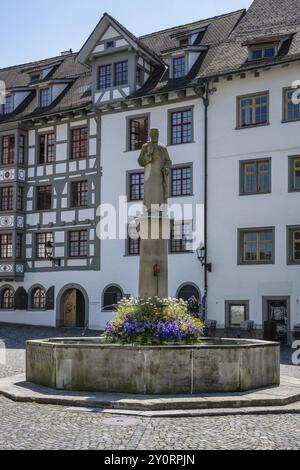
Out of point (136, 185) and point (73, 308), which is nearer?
point (136, 185)

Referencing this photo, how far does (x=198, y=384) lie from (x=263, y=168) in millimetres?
17336

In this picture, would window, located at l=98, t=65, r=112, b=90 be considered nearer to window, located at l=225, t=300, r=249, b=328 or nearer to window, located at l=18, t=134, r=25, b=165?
window, located at l=18, t=134, r=25, b=165

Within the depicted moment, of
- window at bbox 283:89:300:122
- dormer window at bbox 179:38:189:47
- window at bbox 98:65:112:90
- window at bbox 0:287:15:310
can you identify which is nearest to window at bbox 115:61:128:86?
window at bbox 98:65:112:90

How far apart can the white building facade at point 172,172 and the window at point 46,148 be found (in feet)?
0.16

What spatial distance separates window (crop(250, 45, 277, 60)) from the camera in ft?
92.3

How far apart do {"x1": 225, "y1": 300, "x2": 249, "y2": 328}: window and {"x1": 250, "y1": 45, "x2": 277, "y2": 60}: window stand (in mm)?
9968

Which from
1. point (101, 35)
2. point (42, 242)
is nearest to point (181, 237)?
point (42, 242)

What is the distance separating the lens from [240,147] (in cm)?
2808

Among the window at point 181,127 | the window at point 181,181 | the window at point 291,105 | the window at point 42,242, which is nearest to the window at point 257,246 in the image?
the window at point 181,181

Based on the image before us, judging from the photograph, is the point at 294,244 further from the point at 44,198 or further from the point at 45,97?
the point at 45,97

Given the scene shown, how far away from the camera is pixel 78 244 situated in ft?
107

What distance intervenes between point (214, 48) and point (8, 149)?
11346 millimetres

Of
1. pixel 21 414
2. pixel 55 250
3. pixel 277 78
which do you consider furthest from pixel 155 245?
pixel 55 250
